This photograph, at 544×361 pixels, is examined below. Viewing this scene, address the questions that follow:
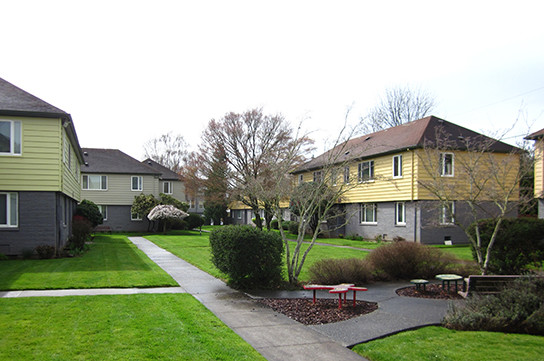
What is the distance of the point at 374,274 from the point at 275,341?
6546 mm

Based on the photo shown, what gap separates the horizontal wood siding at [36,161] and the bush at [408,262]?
11935 mm

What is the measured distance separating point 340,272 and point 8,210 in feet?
40.3

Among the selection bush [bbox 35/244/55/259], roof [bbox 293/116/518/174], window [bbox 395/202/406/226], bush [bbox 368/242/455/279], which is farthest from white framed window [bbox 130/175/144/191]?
bush [bbox 368/242/455/279]

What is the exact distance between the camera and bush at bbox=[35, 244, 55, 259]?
16.1m

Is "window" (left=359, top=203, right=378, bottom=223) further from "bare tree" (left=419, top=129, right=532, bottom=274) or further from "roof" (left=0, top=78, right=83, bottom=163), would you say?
"roof" (left=0, top=78, right=83, bottom=163)

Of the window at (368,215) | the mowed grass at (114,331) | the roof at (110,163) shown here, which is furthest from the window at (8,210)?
the roof at (110,163)

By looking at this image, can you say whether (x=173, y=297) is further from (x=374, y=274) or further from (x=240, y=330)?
(x=374, y=274)

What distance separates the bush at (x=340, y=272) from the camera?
11500 millimetres

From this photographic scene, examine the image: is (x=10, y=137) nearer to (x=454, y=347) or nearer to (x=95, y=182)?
(x=454, y=347)

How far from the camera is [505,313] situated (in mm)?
7293

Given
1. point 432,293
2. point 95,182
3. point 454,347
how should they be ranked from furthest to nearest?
point 95,182 → point 432,293 → point 454,347

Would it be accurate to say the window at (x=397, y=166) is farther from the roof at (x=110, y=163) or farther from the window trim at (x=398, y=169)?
the roof at (x=110, y=163)

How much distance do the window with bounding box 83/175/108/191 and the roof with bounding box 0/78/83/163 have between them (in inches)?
836

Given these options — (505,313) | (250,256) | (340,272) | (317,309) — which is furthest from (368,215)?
(505,313)
